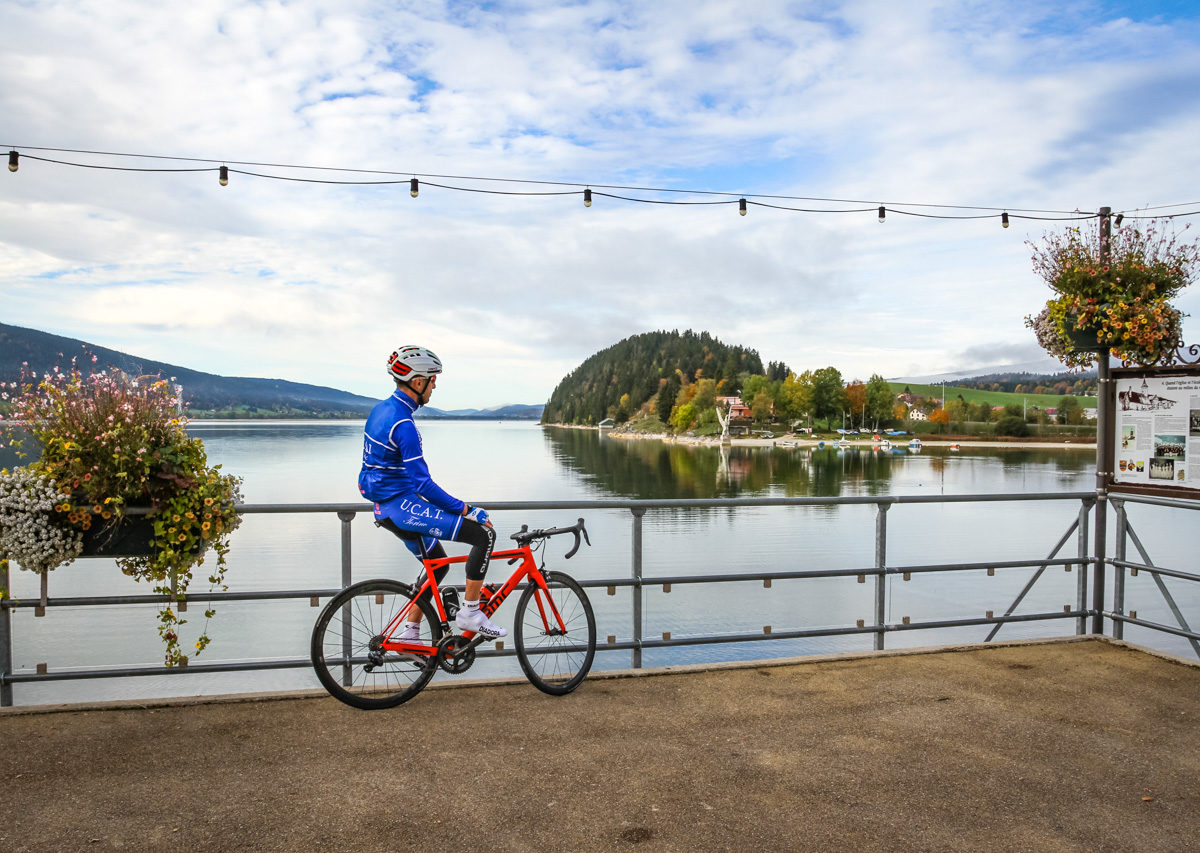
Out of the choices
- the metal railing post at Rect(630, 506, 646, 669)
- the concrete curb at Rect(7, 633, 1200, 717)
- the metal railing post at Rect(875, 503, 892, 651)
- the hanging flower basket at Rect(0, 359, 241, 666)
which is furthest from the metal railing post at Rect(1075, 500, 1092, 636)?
the hanging flower basket at Rect(0, 359, 241, 666)

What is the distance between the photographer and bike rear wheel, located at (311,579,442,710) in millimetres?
4320

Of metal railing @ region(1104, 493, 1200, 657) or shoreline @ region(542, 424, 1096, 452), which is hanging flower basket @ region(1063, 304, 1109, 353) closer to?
metal railing @ region(1104, 493, 1200, 657)

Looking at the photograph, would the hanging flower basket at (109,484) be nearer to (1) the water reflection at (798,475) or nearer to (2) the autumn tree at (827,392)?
(1) the water reflection at (798,475)

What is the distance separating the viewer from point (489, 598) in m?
4.50

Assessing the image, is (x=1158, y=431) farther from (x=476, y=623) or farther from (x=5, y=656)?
(x=5, y=656)

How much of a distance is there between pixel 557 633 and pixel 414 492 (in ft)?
3.87

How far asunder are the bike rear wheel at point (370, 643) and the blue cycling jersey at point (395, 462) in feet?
1.66

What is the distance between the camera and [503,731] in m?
4.06

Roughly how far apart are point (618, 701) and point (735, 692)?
676 millimetres

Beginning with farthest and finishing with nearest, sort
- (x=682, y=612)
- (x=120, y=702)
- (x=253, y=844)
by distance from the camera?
(x=682, y=612) → (x=120, y=702) → (x=253, y=844)

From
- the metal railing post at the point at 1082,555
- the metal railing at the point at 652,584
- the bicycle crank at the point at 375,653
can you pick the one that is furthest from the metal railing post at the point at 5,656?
the metal railing post at the point at 1082,555

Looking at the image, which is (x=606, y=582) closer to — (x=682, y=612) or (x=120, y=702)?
(x=120, y=702)

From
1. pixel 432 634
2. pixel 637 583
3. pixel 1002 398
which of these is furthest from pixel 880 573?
pixel 1002 398

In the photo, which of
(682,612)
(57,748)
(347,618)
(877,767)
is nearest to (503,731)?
(347,618)
